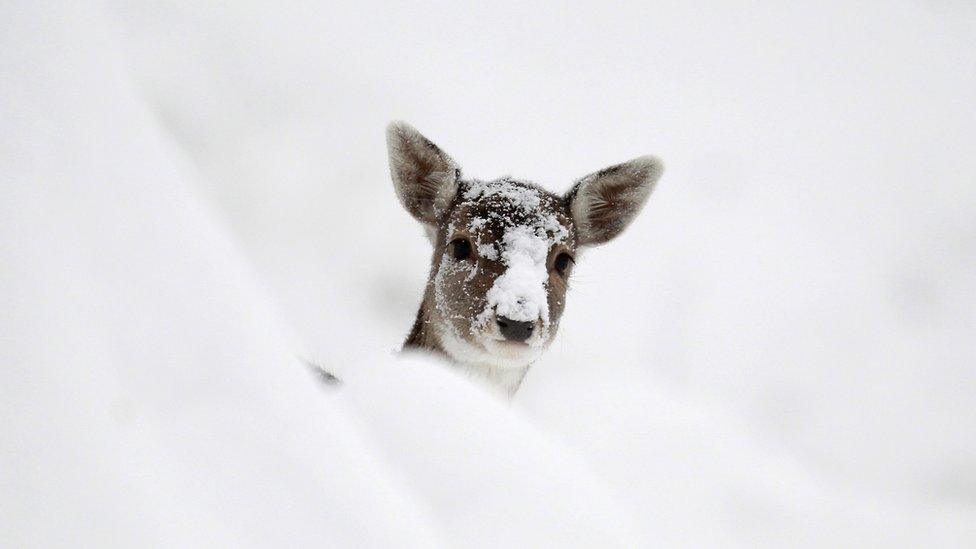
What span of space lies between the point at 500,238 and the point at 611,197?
1056mm

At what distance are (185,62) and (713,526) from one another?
5.48m

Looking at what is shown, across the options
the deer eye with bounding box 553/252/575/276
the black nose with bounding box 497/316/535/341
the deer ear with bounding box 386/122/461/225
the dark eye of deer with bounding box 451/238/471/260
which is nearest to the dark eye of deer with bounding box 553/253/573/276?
the deer eye with bounding box 553/252/575/276

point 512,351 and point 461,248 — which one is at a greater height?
point 461,248

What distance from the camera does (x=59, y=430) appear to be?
0.58 m

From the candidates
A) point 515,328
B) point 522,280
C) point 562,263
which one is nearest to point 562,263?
point 562,263

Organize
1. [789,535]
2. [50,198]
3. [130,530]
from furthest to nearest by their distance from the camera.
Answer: [789,535] < [50,198] < [130,530]

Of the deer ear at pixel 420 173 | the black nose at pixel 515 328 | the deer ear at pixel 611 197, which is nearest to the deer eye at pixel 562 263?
the deer ear at pixel 611 197

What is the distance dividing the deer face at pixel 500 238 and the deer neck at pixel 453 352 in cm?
1

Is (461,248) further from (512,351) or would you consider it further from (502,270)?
(512,351)

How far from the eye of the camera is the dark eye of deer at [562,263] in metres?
3.54

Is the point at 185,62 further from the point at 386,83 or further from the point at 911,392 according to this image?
the point at 911,392

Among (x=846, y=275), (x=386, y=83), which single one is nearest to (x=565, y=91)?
(x=386, y=83)

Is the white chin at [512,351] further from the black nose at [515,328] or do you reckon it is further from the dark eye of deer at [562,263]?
the dark eye of deer at [562,263]

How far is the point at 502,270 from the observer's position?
3209mm
